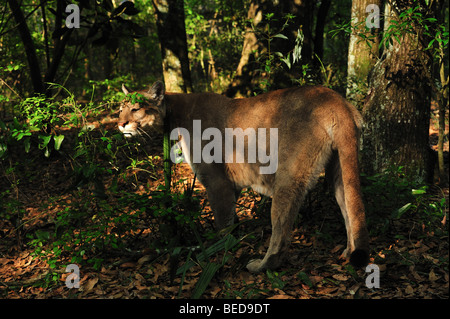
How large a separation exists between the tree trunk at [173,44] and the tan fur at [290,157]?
12.0 feet

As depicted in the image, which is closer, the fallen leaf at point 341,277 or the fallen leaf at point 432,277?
the fallen leaf at point 432,277

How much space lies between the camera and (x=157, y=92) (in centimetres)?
455

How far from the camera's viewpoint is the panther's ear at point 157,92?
4.49m

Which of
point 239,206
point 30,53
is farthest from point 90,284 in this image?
point 30,53

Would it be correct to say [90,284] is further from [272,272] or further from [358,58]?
[358,58]

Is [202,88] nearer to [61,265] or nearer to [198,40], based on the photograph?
[198,40]

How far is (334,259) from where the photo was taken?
12.7 ft

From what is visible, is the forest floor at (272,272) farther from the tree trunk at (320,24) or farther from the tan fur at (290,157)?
the tree trunk at (320,24)

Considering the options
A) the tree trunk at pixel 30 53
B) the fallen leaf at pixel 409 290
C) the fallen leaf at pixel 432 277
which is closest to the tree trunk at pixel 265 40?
the tree trunk at pixel 30 53

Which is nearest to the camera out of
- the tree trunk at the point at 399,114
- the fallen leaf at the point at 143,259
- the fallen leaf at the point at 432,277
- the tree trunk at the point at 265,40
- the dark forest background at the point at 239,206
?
the fallen leaf at the point at 432,277

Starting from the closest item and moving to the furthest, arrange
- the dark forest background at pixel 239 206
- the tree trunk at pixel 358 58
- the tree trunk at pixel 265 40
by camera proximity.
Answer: the dark forest background at pixel 239 206
the tree trunk at pixel 358 58
the tree trunk at pixel 265 40

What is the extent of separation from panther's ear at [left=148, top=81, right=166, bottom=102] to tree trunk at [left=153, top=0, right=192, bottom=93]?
3.54m
